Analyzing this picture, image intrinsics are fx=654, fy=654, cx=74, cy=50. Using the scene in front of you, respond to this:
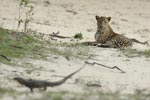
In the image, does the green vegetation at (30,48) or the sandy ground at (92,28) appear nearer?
the sandy ground at (92,28)

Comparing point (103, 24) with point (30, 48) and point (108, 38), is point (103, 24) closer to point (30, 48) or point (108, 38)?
point (108, 38)

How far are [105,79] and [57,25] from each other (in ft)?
24.4

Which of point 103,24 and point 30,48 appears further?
point 103,24

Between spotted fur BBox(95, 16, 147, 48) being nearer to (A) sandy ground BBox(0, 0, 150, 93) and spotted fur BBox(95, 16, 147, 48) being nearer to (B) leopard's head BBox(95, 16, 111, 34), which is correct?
(B) leopard's head BBox(95, 16, 111, 34)

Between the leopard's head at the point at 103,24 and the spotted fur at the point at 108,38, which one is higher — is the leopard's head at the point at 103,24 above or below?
above

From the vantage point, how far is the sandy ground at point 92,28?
9.49 meters

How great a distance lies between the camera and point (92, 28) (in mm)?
17531

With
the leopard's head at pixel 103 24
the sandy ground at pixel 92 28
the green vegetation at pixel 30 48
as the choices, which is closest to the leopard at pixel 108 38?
the leopard's head at pixel 103 24

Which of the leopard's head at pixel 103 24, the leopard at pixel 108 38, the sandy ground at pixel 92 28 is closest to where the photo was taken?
the sandy ground at pixel 92 28

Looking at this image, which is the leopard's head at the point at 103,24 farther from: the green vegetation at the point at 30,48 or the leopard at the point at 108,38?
the green vegetation at the point at 30,48

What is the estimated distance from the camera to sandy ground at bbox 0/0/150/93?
31.1ft

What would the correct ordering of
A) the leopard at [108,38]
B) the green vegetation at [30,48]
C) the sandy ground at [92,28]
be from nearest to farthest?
the sandy ground at [92,28], the green vegetation at [30,48], the leopard at [108,38]

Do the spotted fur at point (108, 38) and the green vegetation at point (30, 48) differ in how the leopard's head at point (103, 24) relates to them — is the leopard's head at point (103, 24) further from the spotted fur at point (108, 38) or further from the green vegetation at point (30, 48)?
the green vegetation at point (30, 48)

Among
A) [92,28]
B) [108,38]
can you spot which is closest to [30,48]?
[108,38]
